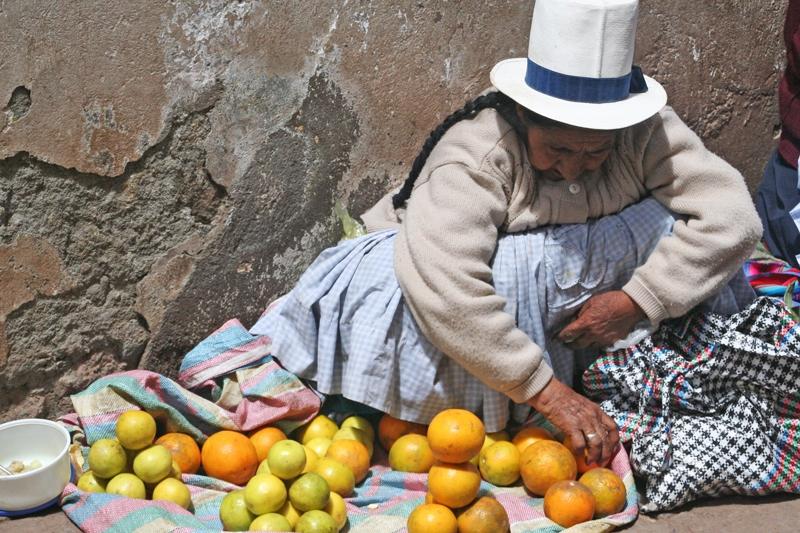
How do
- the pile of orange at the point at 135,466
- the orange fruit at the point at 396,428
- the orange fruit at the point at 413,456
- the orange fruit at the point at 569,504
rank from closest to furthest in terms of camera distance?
the orange fruit at the point at 569,504
the pile of orange at the point at 135,466
the orange fruit at the point at 413,456
the orange fruit at the point at 396,428

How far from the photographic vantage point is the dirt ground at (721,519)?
9.91 feet

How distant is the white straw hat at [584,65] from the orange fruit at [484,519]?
1.20m

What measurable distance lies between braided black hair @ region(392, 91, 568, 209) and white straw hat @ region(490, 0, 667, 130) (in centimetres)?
8

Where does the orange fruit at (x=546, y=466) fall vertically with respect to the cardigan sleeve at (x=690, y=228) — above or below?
below

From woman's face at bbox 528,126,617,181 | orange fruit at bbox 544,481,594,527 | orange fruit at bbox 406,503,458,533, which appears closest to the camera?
orange fruit at bbox 406,503,458,533

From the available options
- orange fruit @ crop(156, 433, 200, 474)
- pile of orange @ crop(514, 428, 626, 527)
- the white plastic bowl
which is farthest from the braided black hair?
the white plastic bowl

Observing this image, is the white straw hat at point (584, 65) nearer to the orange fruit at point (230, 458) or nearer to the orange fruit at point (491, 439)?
the orange fruit at point (491, 439)

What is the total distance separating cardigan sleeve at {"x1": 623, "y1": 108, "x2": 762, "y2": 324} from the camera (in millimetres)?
3326

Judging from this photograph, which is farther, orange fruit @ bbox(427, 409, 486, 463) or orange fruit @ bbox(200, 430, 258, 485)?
orange fruit @ bbox(200, 430, 258, 485)

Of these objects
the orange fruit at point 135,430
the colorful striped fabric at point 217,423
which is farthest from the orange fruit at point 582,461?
the orange fruit at point 135,430

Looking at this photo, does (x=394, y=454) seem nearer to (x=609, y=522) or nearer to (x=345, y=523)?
(x=345, y=523)

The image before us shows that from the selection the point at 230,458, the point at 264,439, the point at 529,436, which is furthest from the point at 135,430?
the point at 529,436

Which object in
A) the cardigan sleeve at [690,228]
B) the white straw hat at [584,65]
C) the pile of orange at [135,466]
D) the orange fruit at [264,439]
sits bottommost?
the orange fruit at [264,439]

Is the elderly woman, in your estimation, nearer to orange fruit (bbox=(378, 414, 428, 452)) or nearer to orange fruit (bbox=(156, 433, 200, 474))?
orange fruit (bbox=(378, 414, 428, 452))
